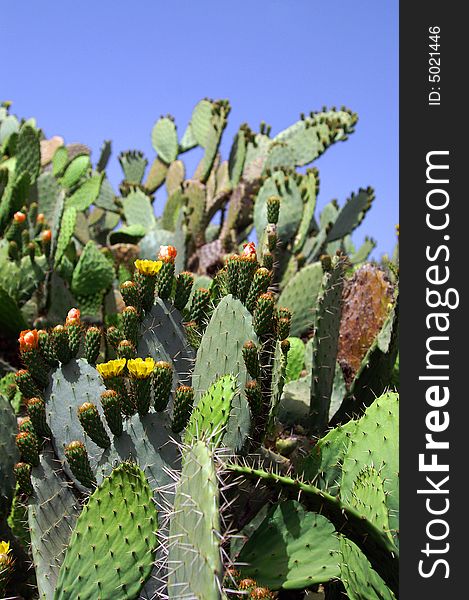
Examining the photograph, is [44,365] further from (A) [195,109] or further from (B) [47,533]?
(A) [195,109]

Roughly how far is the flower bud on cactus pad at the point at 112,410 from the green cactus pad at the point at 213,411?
194 millimetres

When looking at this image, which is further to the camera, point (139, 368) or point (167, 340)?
point (167, 340)

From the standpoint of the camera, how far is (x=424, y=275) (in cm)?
187

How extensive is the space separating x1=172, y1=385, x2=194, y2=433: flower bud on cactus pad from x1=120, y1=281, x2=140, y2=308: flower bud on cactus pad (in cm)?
38

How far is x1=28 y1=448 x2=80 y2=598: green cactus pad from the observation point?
2.20 metres

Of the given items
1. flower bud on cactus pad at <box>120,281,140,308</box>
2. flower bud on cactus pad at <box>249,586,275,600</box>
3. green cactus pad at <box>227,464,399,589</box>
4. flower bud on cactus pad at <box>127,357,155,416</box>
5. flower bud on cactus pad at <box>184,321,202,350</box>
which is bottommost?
flower bud on cactus pad at <box>249,586,275,600</box>

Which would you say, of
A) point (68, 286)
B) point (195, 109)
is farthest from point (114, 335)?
point (195, 109)

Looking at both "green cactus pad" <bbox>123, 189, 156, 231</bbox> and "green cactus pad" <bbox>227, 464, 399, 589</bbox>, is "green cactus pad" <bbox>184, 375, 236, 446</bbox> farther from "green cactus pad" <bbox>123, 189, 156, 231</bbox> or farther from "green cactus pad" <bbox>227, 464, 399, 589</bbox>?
"green cactus pad" <bbox>123, 189, 156, 231</bbox>

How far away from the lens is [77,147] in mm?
8523

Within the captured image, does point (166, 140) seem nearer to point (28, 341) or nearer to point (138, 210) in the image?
point (138, 210)

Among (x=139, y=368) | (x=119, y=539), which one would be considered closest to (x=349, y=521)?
(x=119, y=539)

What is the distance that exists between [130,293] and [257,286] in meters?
0.41

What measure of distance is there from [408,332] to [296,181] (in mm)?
3799

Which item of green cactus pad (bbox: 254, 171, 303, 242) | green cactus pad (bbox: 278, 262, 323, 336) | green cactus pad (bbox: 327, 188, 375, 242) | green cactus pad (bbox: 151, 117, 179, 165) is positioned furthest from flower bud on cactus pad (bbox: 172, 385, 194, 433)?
green cactus pad (bbox: 151, 117, 179, 165)
